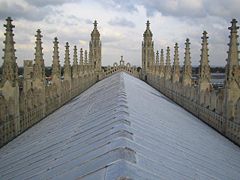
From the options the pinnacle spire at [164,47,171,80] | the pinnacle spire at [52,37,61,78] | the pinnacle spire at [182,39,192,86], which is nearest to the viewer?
the pinnacle spire at [182,39,192,86]

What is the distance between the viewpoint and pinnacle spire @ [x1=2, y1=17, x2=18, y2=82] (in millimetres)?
12702

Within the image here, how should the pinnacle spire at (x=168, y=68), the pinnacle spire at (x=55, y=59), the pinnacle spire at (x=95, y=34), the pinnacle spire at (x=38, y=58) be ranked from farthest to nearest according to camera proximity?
the pinnacle spire at (x=95, y=34)
the pinnacle spire at (x=168, y=68)
the pinnacle spire at (x=55, y=59)
the pinnacle spire at (x=38, y=58)

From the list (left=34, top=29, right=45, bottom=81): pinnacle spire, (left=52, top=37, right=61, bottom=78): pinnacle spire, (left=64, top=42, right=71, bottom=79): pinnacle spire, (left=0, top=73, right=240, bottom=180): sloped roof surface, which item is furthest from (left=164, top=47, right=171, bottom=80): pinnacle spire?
(left=0, top=73, right=240, bottom=180): sloped roof surface

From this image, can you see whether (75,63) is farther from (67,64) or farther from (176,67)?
(176,67)

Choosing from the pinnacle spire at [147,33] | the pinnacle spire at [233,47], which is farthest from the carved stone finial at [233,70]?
the pinnacle spire at [147,33]

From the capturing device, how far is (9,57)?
12.8 m

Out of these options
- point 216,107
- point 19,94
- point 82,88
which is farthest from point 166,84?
point 19,94

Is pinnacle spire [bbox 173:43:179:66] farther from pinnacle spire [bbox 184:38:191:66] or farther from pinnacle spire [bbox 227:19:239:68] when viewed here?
pinnacle spire [bbox 227:19:239:68]

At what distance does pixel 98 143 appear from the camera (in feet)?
20.2

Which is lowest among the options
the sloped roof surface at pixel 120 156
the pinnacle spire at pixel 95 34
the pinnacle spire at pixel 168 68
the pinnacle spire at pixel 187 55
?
the sloped roof surface at pixel 120 156

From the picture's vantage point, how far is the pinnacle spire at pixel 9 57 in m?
12.7

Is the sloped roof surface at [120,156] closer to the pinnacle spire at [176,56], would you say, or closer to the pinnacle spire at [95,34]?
the pinnacle spire at [176,56]

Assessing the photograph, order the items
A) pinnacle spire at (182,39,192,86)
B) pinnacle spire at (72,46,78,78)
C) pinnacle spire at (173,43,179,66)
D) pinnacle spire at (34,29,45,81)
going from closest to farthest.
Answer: pinnacle spire at (34,29,45,81) → pinnacle spire at (182,39,192,86) → pinnacle spire at (173,43,179,66) → pinnacle spire at (72,46,78,78)

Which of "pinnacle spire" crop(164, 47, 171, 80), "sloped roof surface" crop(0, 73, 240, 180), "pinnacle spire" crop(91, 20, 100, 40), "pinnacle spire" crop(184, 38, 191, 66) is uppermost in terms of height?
"pinnacle spire" crop(91, 20, 100, 40)
